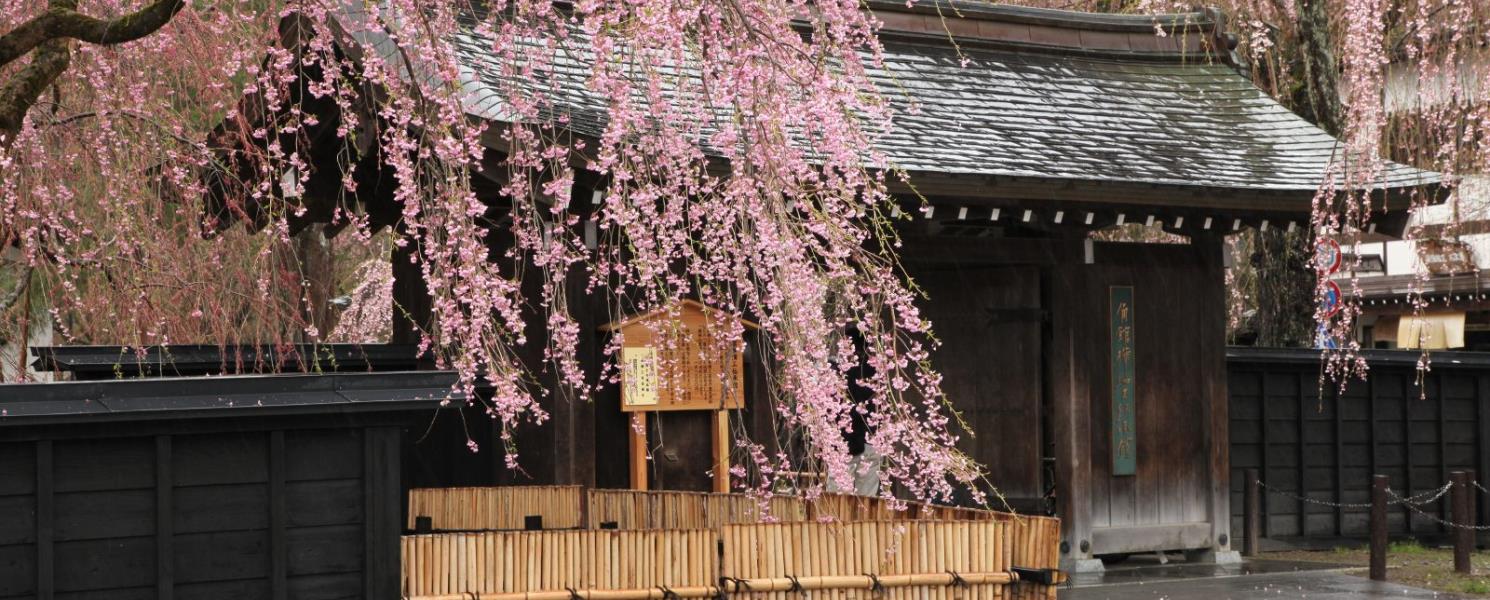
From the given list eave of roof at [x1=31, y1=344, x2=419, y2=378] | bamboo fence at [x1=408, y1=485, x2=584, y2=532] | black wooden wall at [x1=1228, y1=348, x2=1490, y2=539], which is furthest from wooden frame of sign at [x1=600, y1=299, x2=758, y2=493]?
black wooden wall at [x1=1228, y1=348, x2=1490, y2=539]

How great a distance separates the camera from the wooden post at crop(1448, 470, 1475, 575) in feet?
38.8

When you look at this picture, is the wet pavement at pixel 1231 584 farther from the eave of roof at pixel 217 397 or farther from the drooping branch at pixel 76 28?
the drooping branch at pixel 76 28

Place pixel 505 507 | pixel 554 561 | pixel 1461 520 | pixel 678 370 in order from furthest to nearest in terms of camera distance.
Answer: pixel 1461 520, pixel 678 370, pixel 505 507, pixel 554 561

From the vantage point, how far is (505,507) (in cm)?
891

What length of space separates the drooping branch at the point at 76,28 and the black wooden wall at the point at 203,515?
1889 millimetres

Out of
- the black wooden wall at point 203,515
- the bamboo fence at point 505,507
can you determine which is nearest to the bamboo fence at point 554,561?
the black wooden wall at point 203,515

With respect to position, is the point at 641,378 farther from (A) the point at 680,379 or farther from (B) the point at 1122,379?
(B) the point at 1122,379

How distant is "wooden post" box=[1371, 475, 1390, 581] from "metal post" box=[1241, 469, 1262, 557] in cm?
168

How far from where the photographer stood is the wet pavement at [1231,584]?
34.4 feet

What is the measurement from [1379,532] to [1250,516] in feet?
5.83

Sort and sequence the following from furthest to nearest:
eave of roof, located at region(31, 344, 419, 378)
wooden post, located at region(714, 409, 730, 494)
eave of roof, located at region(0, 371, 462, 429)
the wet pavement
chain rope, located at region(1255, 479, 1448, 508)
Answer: chain rope, located at region(1255, 479, 1448, 508)
the wet pavement
wooden post, located at region(714, 409, 730, 494)
eave of roof, located at region(31, 344, 419, 378)
eave of roof, located at region(0, 371, 462, 429)

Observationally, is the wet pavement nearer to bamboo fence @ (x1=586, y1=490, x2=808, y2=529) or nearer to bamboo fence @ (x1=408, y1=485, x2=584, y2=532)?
bamboo fence @ (x1=586, y1=490, x2=808, y2=529)

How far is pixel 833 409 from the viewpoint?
7477 mm

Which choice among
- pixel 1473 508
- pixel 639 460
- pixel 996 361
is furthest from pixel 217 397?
pixel 1473 508
